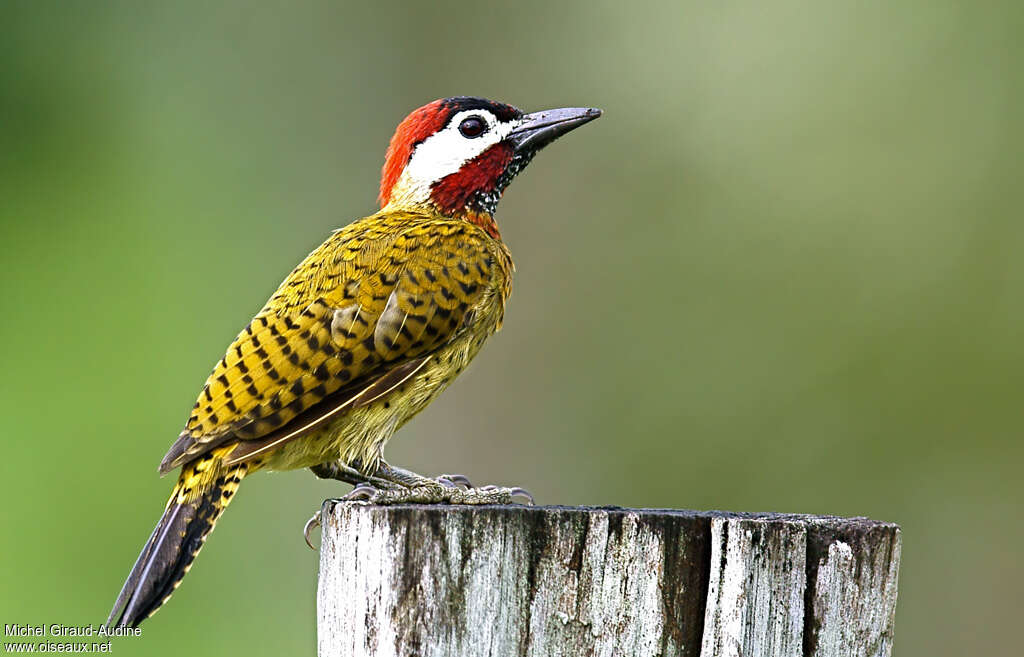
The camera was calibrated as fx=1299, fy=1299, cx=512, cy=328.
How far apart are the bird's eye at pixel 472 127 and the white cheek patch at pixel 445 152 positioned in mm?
14

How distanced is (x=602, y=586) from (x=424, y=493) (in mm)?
1073

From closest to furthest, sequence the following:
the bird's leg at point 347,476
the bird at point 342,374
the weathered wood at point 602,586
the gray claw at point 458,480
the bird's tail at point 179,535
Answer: the weathered wood at point 602,586 → the bird's tail at point 179,535 → the bird at point 342,374 → the bird's leg at point 347,476 → the gray claw at point 458,480

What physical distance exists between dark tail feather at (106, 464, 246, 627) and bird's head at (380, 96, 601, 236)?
6.37ft

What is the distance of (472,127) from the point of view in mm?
6223

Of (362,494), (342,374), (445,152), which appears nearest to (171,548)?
(362,494)

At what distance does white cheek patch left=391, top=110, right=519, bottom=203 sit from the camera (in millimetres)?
6160

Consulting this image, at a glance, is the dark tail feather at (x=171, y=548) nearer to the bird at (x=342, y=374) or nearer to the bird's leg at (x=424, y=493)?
the bird at (x=342, y=374)

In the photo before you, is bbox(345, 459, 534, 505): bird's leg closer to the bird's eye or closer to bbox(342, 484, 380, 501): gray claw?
bbox(342, 484, 380, 501): gray claw

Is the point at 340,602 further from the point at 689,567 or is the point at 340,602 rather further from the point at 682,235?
the point at 682,235

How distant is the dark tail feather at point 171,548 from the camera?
436 centimetres

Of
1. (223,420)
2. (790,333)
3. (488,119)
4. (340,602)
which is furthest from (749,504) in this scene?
(340,602)

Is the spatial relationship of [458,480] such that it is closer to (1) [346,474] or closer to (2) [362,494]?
(1) [346,474]

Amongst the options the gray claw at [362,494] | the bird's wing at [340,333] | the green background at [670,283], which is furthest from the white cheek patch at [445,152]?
the green background at [670,283]

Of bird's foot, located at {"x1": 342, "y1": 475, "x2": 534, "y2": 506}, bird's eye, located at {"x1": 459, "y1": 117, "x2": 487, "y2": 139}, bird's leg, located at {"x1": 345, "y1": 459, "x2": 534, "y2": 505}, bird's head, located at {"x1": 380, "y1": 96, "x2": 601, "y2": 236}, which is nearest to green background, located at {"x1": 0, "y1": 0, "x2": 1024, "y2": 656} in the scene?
bird's head, located at {"x1": 380, "y1": 96, "x2": 601, "y2": 236}
